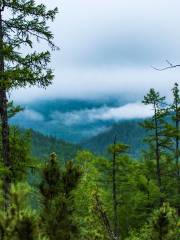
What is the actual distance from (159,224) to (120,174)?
37.2 meters

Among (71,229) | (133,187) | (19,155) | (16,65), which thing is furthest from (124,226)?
(71,229)

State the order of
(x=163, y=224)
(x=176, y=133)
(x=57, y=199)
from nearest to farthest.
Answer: (x=163, y=224), (x=57, y=199), (x=176, y=133)

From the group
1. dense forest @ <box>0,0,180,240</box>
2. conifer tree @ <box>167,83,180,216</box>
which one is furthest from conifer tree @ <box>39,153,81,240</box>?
conifer tree @ <box>167,83,180,216</box>

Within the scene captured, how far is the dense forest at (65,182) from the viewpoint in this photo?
366cm

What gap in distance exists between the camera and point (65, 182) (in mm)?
4324

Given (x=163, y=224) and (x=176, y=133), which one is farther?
(x=176, y=133)

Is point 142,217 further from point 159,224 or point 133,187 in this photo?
point 159,224

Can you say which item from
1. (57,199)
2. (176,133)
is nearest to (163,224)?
(57,199)

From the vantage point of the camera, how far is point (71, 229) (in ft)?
13.5

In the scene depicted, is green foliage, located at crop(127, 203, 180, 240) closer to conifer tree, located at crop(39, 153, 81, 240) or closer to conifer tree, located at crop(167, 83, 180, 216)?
conifer tree, located at crop(39, 153, 81, 240)

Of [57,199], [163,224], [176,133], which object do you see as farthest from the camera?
[176,133]

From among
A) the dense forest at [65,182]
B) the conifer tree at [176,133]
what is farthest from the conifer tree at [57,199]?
the conifer tree at [176,133]

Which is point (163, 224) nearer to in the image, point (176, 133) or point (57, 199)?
point (57, 199)

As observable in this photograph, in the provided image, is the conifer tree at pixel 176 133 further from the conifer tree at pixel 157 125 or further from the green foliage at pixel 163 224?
the green foliage at pixel 163 224
